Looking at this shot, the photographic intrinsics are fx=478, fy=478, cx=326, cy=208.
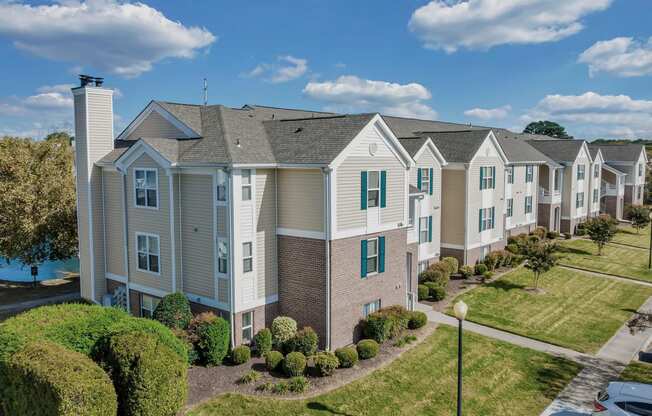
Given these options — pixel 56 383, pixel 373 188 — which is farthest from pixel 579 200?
pixel 56 383

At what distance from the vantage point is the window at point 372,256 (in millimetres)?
20678

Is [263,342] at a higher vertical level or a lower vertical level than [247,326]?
lower

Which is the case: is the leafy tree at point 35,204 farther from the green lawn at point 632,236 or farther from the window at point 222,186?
the green lawn at point 632,236

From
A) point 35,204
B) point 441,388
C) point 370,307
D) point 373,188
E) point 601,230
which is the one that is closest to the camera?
point 441,388

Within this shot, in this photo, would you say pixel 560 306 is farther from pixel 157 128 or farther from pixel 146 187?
pixel 157 128

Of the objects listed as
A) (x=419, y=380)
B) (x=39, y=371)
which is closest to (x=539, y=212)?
(x=419, y=380)

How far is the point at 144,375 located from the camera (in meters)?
12.7

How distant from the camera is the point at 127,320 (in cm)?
1455

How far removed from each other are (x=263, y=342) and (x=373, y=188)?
7.75 metres

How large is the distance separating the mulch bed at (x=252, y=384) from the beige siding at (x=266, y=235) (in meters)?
3.02

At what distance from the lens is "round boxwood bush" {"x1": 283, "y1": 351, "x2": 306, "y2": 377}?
1691 cm

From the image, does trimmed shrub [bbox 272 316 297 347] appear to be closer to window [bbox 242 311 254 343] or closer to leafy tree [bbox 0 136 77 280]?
window [bbox 242 311 254 343]

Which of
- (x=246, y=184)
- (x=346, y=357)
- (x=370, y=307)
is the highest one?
→ (x=246, y=184)

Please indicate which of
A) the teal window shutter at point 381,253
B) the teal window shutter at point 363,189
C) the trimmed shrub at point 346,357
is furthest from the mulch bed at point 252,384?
the teal window shutter at point 363,189
